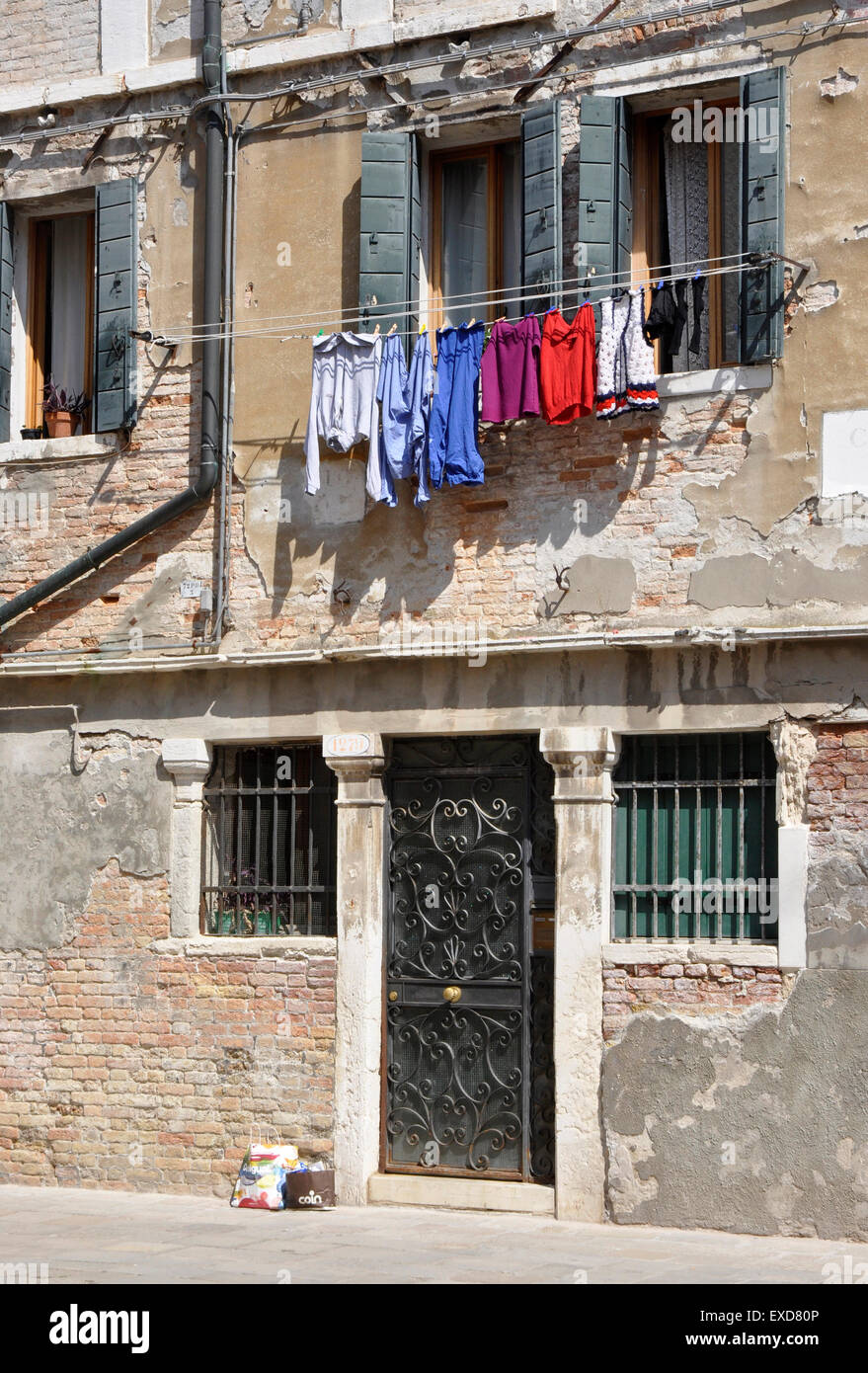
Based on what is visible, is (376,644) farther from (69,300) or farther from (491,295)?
(69,300)

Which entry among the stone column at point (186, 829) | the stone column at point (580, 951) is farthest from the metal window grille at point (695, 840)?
the stone column at point (186, 829)

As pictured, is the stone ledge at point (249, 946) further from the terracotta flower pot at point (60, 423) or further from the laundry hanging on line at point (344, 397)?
the terracotta flower pot at point (60, 423)

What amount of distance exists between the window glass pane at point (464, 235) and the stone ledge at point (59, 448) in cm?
219

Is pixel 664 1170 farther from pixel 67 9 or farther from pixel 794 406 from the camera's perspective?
pixel 67 9

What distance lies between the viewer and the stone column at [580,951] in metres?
9.12

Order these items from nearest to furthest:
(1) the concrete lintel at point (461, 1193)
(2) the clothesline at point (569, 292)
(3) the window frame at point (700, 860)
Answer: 1. (3) the window frame at point (700, 860)
2. (2) the clothesline at point (569, 292)
3. (1) the concrete lintel at point (461, 1193)

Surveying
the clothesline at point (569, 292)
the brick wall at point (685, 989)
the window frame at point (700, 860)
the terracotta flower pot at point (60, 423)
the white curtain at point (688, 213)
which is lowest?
the brick wall at point (685, 989)

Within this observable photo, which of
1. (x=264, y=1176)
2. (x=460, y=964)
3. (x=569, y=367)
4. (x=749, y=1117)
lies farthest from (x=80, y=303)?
(x=749, y=1117)

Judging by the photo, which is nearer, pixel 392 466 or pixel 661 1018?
pixel 661 1018

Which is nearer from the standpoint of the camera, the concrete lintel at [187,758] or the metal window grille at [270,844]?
the metal window grille at [270,844]

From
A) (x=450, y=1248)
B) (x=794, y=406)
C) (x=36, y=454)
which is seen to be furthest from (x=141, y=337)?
(x=450, y=1248)

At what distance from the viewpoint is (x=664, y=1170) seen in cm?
891

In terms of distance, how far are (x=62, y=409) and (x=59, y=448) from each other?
0.34m

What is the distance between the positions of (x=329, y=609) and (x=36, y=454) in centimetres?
223
